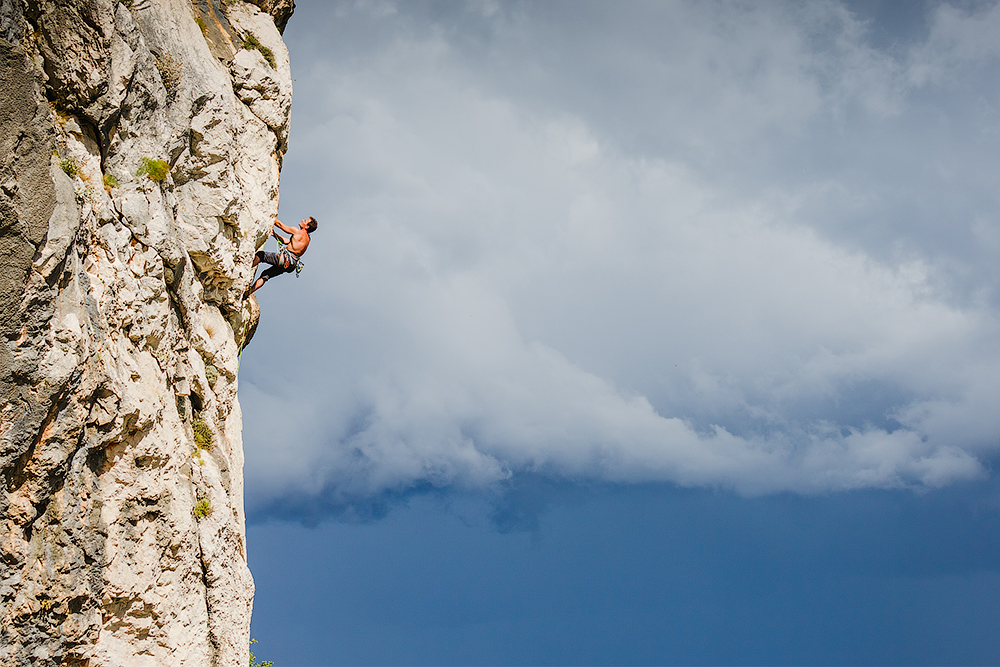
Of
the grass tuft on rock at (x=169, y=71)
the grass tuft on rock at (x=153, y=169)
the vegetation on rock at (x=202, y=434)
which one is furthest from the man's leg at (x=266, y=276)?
the grass tuft on rock at (x=169, y=71)

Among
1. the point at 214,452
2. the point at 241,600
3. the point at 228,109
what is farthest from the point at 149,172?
the point at 241,600

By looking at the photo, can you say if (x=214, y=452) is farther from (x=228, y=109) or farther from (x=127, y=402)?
(x=228, y=109)

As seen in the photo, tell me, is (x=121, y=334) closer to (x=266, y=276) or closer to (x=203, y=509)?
(x=203, y=509)

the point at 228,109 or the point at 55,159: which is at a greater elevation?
the point at 228,109

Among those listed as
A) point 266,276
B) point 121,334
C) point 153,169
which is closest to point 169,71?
point 153,169

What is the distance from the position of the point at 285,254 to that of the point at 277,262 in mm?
396

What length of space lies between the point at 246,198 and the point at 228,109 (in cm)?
196

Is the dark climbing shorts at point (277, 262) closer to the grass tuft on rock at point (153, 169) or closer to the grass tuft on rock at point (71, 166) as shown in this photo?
the grass tuft on rock at point (153, 169)

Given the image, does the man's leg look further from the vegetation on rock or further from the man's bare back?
the vegetation on rock

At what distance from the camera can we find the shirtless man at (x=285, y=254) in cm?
1776

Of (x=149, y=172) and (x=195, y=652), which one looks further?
(x=149, y=172)

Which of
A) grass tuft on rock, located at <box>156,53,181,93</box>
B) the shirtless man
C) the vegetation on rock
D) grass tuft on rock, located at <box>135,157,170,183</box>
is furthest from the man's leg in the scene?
grass tuft on rock, located at <box>156,53,181,93</box>

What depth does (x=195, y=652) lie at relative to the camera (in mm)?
11859

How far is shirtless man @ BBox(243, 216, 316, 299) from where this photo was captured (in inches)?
699
